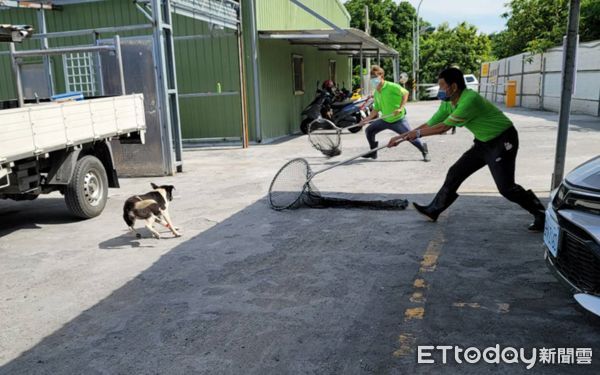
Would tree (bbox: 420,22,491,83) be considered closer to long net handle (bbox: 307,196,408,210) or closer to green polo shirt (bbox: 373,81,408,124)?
green polo shirt (bbox: 373,81,408,124)

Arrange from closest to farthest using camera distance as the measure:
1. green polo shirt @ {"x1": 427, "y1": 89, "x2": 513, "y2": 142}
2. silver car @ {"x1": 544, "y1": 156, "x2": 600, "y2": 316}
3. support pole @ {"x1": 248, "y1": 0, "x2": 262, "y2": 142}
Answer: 1. silver car @ {"x1": 544, "y1": 156, "x2": 600, "y2": 316}
2. green polo shirt @ {"x1": 427, "y1": 89, "x2": 513, "y2": 142}
3. support pole @ {"x1": 248, "y1": 0, "x2": 262, "y2": 142}

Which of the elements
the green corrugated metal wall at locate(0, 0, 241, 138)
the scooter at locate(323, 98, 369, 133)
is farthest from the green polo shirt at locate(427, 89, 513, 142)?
the scooter at locate(323, 98, 369, 133)

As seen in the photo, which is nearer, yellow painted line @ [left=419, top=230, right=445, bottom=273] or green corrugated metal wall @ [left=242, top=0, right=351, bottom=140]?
yellow painted line @ [left=419, top=230, right=445, bottom=273]

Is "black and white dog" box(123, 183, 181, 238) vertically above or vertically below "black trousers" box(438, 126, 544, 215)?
below

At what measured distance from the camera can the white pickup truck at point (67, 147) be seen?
5797 millimetres

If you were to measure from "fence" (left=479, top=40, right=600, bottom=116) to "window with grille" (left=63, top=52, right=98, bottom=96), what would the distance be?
42.1 ft

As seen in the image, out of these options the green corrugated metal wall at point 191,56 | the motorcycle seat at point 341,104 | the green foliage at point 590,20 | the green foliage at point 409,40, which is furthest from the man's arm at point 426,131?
the green foliage at point 409,40

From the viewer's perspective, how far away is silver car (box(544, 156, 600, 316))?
10.3 feet

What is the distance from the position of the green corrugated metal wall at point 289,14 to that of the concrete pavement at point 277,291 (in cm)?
895

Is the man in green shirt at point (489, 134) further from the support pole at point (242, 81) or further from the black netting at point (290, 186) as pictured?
the support pole at point (242, 81)

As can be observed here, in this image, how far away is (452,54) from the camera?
47.7 m

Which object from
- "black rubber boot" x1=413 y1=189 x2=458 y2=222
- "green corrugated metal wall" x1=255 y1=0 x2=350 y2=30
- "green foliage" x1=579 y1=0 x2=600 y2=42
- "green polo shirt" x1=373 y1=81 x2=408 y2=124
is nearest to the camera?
"black rubber boot" x1=413 y1=189 x2=458 y2=222

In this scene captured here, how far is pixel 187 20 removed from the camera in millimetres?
14844

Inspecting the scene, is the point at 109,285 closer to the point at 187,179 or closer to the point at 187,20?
the point at 187,179
